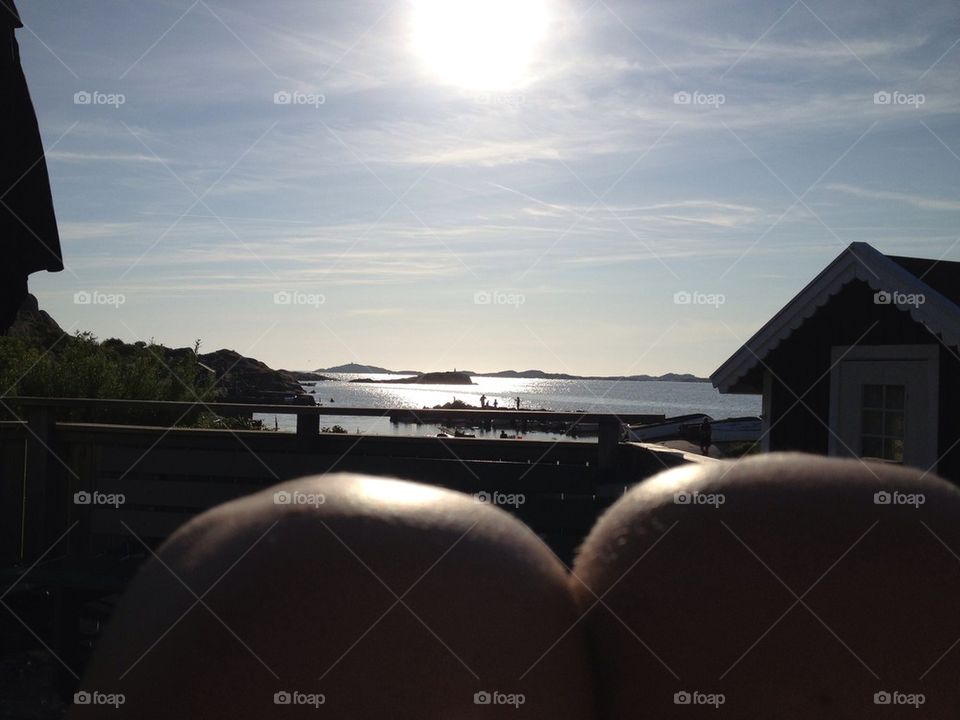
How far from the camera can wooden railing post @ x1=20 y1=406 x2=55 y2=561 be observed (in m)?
5.76

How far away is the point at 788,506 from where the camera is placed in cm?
128

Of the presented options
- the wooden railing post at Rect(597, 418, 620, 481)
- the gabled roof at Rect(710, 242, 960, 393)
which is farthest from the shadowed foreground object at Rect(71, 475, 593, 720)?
the gabled roof at Rect(710, 242, 960, 393)

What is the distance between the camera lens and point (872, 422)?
1045cm

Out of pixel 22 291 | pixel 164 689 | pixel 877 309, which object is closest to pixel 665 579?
pixel 164 689

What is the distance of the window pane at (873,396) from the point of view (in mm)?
10414

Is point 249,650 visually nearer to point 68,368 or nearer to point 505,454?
point 505,454

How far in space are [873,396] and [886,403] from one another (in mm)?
221

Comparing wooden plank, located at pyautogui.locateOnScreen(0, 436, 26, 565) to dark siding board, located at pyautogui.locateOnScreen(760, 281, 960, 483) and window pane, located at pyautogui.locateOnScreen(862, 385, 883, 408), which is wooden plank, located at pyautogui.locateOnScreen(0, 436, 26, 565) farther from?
window pane, located at pyautogui.locateOnScreen(862, 385, 883, 408)

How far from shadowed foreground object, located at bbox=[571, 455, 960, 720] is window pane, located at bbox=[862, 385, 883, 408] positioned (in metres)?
10.1

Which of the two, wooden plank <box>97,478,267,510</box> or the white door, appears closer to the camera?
wooden plank <box>97,478,267,510</box>

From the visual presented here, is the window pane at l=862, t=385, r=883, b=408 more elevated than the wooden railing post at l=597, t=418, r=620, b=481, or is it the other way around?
the window pane at l=862, t=385, r=883, b=408

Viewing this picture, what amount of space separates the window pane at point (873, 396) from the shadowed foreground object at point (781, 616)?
10.1m

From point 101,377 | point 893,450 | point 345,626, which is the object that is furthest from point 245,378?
point 345,626

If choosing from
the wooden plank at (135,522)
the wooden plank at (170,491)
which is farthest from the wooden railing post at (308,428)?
the wooden plank at (135,522)
